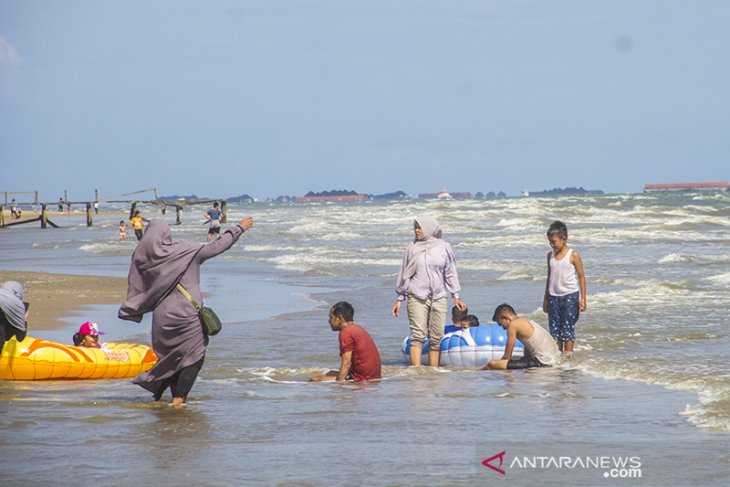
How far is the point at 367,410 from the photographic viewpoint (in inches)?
314

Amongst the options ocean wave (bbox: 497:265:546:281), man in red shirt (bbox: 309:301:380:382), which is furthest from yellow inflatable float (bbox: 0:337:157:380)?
ocean wave (bbox: 497:265:546:281)

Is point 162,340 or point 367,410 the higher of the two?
point 162,340

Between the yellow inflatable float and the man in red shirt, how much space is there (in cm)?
182

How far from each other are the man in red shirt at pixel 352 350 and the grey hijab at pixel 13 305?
98.8 inches

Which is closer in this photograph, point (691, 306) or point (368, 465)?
point (368, 465)

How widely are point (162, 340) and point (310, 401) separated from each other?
1315 millimetres

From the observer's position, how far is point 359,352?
30.7 ft

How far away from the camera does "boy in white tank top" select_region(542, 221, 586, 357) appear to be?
10.3 m

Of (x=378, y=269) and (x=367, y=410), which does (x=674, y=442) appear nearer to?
(x=367, y=410)

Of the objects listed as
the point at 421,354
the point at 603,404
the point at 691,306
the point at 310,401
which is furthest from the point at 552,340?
the point at 691,306

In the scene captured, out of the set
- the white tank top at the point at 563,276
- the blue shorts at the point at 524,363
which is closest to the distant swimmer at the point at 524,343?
the blue shorts at the point at 524,363

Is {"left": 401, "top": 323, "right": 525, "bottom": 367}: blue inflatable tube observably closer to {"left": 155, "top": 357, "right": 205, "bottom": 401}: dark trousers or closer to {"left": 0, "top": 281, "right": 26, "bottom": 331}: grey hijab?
{"left": 155, "top": 357, "right": 205, "bottom": 401}: dark trousers

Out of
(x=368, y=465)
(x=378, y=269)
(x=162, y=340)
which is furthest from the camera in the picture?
(x=378, y=269)

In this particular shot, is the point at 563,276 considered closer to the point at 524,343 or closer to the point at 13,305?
the point at 524,343
